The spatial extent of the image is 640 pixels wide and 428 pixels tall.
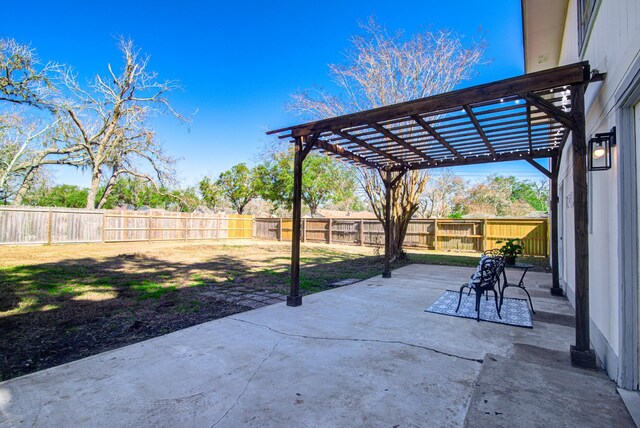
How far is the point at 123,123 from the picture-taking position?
18.4m

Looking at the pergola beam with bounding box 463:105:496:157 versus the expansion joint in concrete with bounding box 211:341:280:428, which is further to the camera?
the pergola beam with bounding box 463:105:496:157

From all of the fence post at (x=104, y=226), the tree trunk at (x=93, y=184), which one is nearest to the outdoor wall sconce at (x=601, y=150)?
the fence post at (x=104, y=226)

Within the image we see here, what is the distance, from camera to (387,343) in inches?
123

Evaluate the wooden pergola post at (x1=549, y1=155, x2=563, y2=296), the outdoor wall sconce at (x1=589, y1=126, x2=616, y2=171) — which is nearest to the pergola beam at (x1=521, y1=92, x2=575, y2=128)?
the outdoor wall sconce at (x1=589, y1=126, x2=616, y2=171)

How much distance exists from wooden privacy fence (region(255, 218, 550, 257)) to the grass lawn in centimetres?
587

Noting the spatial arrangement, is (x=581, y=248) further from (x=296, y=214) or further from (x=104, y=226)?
(x=104, y=226)

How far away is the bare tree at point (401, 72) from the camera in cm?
1039

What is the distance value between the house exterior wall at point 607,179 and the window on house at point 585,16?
0.29ft

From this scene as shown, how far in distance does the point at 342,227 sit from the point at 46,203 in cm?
2809

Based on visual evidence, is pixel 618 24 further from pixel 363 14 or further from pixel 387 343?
pixel 363 14

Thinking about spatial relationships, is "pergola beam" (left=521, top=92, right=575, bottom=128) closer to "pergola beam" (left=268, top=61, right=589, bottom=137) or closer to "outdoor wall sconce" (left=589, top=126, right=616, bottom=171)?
"pergola beam" (left=268, top=61, right=589, bottom=137)

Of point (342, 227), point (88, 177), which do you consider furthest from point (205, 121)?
point (342, 227)

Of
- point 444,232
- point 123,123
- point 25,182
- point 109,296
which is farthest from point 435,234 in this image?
point 25,182

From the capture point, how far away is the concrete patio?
1923 mm
